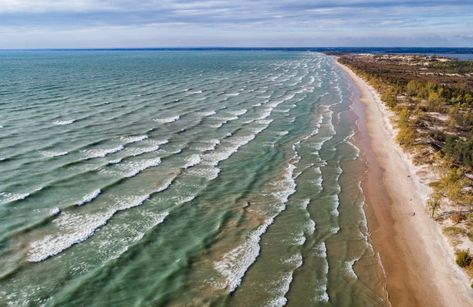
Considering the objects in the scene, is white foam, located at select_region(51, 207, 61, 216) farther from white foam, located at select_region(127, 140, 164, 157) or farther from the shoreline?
the shoreline

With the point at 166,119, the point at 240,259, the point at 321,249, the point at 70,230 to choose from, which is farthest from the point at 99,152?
the point at 321,249

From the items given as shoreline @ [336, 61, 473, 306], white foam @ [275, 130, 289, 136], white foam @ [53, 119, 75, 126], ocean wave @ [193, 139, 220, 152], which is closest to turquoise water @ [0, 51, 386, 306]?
white foam @ [275, 130, 289, 136]

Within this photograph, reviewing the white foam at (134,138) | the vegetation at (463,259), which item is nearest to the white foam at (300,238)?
the vegetation at (463,259)

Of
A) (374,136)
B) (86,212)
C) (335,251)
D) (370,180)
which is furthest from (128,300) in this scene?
(374,136)

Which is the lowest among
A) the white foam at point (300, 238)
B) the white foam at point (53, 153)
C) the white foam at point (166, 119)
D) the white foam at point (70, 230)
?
the white foam at point (300, 238)

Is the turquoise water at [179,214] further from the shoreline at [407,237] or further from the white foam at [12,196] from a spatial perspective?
the shoreline at [407,237]
